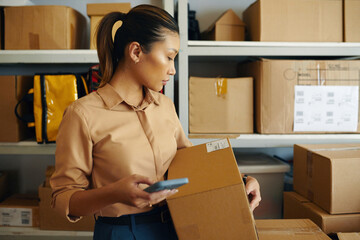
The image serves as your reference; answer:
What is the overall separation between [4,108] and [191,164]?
119 centimetres

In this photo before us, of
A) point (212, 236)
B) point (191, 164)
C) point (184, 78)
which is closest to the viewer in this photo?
point (212, 236)

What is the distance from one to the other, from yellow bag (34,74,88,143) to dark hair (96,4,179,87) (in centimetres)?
66

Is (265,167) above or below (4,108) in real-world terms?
below

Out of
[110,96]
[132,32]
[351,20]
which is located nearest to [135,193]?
[110,96]

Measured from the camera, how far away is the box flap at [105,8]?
5.31 ft

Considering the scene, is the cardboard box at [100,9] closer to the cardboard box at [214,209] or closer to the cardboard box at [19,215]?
the cardboard box at [19,215]

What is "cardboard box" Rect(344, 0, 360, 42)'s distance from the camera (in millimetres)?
1601

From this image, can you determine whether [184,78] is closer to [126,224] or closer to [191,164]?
[191,164]

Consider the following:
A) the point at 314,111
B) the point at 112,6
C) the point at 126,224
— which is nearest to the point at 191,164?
the point at 126,224

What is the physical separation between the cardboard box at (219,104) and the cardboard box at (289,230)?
1.82 feet

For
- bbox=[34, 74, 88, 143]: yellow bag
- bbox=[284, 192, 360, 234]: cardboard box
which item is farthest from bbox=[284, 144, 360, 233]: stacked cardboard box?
bbox=[34, 74, 88, 143]: yellow bag

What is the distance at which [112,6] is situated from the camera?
1.62 meters

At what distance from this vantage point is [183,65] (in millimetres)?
1575

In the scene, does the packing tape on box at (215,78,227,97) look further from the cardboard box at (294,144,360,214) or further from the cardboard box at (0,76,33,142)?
the cardboard box at (0,76,33,142)
